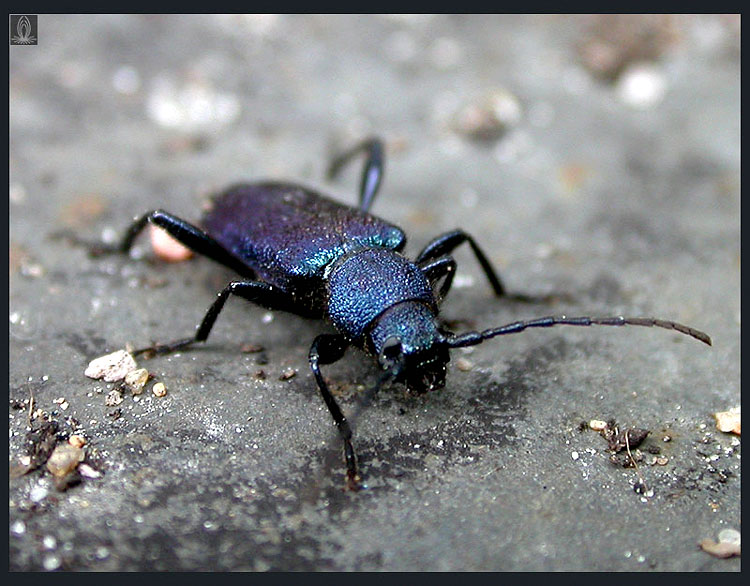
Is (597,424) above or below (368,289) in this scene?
below

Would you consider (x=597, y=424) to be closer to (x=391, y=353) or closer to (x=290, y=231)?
(x=391, y=353)

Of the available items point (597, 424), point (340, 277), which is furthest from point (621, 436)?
point (340, 277)

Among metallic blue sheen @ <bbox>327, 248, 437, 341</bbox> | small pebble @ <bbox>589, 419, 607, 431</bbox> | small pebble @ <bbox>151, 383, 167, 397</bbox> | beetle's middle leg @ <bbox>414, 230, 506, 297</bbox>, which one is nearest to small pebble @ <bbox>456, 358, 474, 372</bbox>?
metallic blue sheen @ <bbox>327, 248, 437, 341</bbox>

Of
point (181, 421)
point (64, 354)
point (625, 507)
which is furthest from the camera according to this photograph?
point (64, 354)

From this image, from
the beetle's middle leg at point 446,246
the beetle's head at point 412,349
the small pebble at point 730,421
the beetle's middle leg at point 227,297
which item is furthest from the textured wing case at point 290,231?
the small pebble at point 730,421

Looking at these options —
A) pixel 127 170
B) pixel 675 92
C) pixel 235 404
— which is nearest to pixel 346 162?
pixel 127 170

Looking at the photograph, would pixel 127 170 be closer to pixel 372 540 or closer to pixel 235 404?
pixel 235 404
